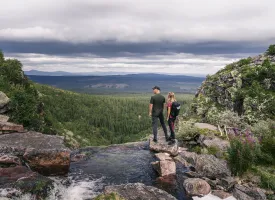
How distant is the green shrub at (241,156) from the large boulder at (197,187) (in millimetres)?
2622

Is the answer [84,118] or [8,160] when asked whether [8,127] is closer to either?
[8,160]

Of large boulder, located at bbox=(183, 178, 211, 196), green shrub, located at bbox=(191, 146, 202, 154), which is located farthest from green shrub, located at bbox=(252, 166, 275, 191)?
green shrub, located at bbox=(191, 146, 202, 154)

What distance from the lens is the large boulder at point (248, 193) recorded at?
1209cm

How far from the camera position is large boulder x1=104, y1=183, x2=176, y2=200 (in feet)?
36.4

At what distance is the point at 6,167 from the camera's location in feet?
44.1

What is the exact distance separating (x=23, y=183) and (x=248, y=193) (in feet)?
36.4

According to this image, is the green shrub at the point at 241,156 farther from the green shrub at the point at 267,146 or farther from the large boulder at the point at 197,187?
the large boulder at the point at 197,187

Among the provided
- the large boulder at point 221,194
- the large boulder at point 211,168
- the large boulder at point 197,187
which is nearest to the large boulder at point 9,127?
the large boulder at point 197,187

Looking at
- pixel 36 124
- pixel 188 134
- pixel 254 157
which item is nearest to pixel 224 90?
pixel 188 134

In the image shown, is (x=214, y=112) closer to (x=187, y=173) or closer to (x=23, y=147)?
(x=187, y=173)

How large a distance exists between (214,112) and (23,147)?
1985 cm

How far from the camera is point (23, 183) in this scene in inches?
433

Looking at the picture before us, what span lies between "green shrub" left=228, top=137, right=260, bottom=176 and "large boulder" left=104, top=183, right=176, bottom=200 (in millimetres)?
5110

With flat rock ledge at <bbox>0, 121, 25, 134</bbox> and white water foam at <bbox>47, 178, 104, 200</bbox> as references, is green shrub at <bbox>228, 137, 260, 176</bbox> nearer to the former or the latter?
white water foam at <bbox>47, 178, 104, 200</bbox>
